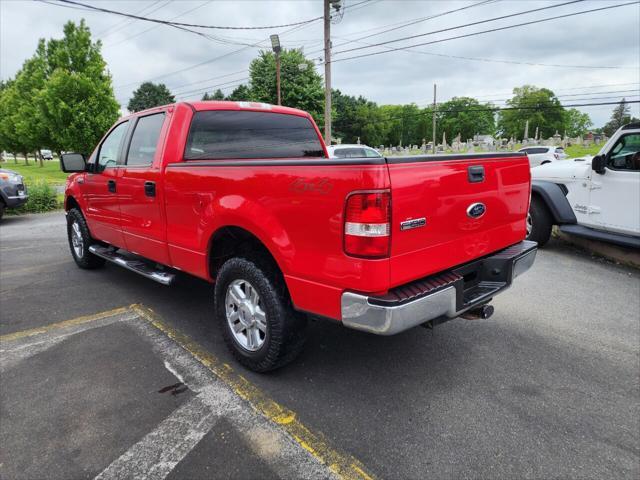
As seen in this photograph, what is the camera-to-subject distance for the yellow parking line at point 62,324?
373 cm

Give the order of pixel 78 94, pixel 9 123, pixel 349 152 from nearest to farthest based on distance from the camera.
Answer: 1. pixel 349 152
2. pixel 78 94
3. pixel 9 123

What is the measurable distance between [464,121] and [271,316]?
105375 millimetres

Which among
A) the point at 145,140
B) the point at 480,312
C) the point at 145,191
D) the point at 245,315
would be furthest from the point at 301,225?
the point at 145,140

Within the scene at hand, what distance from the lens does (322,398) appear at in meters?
2.76

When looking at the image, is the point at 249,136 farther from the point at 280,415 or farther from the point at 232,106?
the point at 280,415

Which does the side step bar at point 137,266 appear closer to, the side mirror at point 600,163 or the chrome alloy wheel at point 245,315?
the chrome alloy wheel at point 245,315

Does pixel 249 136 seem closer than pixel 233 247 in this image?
No

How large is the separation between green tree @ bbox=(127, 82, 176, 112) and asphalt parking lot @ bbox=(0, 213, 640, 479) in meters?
94.2

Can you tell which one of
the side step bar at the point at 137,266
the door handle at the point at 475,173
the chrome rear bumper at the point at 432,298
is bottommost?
the side step bar at the point at 137,266

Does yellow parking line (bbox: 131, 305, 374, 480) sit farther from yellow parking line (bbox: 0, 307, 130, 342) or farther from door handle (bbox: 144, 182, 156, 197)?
door handle (bbox: 144, 182, 156, 197)

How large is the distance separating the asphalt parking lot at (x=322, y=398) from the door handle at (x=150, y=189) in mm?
1194

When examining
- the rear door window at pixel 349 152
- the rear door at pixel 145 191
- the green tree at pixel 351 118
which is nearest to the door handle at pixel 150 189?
the rear door at pixel 145 191

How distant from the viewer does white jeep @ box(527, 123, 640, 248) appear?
5.62 m

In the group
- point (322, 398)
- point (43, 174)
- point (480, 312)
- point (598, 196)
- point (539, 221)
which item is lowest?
point (322, 398)
